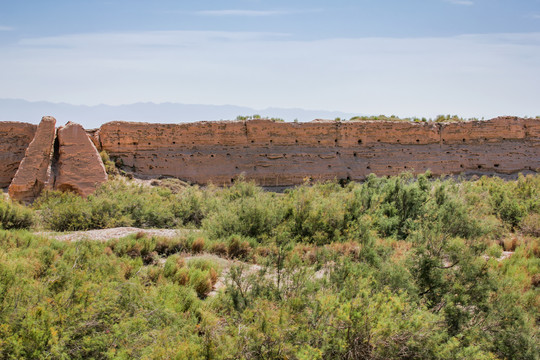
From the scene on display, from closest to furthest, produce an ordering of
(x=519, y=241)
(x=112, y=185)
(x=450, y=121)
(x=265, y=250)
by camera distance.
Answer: (x=265, y=250) → (x=519, y=241) → (x=112, y=185) → (x=450, y=121)

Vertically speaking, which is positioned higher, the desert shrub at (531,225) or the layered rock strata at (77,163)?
the layered rock strata at (77,163)

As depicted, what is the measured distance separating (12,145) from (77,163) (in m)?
3.68

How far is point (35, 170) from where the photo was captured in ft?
56.5

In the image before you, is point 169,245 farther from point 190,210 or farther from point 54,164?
point 54,164

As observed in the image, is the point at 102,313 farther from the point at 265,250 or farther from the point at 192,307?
the point at 265,250

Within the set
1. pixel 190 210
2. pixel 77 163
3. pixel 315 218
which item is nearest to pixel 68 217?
pixel 190 210

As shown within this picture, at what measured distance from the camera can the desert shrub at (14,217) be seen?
11570mm

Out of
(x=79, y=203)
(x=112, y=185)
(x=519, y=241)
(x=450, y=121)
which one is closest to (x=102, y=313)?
(x=79, y=203)

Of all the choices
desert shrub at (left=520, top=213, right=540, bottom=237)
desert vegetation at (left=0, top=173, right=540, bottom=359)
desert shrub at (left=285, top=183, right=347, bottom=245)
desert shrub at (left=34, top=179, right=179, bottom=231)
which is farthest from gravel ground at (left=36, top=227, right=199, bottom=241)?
desert shrub at (left=520, top=213, right=540, bottom=237)

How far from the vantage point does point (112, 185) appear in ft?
54.0

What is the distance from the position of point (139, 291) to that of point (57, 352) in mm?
1698

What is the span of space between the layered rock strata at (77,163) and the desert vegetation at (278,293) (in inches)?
255

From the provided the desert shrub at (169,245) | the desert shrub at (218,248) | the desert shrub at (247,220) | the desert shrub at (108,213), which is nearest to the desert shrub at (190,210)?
the desert shrub at (108,213)

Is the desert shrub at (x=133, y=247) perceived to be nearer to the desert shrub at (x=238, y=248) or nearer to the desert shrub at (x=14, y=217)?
the desert shrub at (x=238, y=248)
